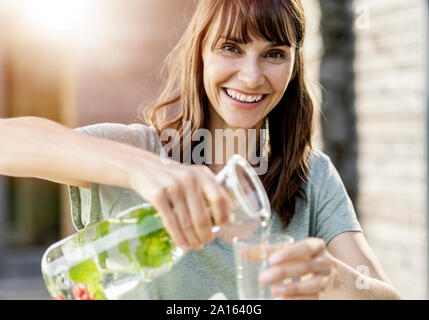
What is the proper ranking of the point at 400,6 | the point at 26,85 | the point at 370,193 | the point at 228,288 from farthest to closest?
1. the point at 26,85
2. the point at 370,193
3. the point at 400,6
4. the point at 228,288

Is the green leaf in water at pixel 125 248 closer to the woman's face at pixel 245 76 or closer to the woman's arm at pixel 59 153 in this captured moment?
the woman's arm at pixel 59 153

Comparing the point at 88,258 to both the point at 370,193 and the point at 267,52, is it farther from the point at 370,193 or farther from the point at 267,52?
the point at 370,193

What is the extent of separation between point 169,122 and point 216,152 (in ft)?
A: 0.46

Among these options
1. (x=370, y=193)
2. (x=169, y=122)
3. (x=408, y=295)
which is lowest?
(x=408, y=295)

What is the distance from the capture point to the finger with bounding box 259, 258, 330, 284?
799 mm

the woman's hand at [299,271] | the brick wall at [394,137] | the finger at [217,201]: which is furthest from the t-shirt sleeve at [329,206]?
the brick wall at [394,137]

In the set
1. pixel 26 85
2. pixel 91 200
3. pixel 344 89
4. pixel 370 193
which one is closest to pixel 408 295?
pixel 370 193

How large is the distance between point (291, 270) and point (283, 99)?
797mm

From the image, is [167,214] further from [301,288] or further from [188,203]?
[301,288]

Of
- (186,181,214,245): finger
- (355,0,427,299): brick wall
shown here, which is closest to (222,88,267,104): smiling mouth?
(186,181,214,245): finger

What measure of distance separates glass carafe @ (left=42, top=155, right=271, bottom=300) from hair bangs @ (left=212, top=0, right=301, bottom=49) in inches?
18.7

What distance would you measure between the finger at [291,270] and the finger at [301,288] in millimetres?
12

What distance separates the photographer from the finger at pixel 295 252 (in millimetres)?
799

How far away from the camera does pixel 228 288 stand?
1297 mm
